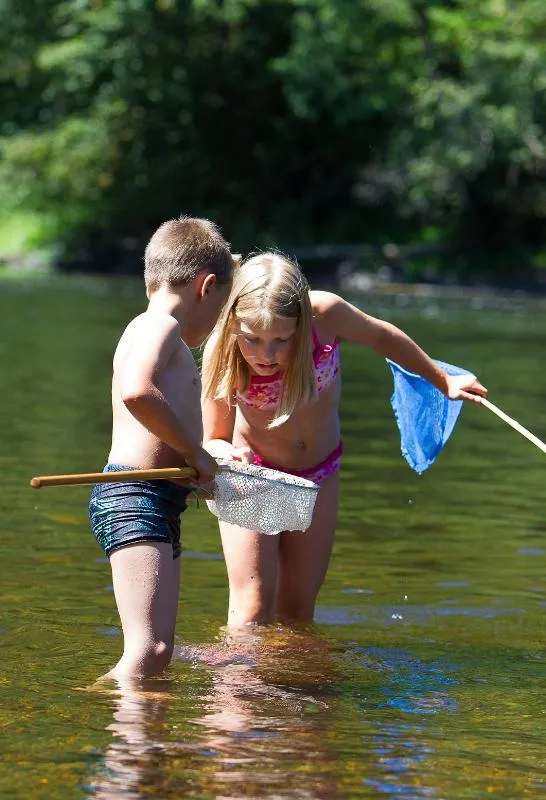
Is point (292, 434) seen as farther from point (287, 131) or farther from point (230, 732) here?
point (287, 131)

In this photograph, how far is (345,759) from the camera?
4496 mm

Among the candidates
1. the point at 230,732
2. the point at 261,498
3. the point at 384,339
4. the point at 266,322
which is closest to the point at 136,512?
the point at 261,498

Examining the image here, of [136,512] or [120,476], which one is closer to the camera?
[120,476]

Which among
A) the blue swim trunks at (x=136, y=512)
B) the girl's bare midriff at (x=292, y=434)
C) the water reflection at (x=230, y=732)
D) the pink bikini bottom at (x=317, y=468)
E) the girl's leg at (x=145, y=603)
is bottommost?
the water reflection at (x=230, y=732)

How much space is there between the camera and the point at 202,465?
4852 mm

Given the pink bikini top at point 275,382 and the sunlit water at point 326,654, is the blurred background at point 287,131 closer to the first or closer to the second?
the sunlit water at point 326,654

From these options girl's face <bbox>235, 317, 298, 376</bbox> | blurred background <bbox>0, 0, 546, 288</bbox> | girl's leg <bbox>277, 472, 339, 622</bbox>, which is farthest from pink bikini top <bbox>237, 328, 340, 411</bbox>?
blurred background <bbox>0, 0, 546, 288</bbox>

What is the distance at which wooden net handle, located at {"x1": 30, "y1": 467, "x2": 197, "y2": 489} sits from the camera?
14.6 feet

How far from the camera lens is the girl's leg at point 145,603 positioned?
479 cm

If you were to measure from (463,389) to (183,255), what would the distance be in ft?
5.71

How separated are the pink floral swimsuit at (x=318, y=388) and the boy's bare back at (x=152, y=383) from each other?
0.77m

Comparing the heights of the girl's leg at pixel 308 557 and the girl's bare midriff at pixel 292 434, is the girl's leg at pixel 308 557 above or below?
below

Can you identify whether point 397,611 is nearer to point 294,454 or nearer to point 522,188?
point 294,454

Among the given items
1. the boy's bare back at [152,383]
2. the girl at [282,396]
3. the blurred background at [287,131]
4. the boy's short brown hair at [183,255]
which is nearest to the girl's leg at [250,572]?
the girl at [282,396]
